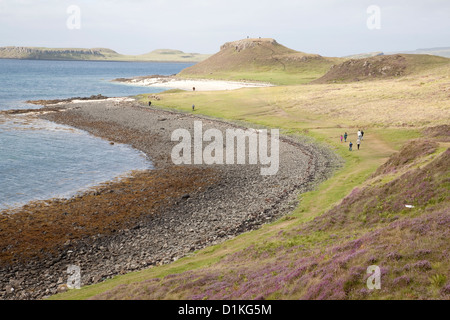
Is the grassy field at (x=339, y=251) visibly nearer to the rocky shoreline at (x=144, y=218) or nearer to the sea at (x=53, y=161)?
the rocky shoreline at (x=144, y=218)

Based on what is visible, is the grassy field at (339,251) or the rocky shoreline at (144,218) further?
the rocky shoreline at (144,218)

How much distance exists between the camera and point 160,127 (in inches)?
3285

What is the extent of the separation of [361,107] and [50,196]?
75.1 m

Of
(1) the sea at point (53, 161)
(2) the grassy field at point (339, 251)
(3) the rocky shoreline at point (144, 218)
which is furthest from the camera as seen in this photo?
(1) the sea at point (53, 161)

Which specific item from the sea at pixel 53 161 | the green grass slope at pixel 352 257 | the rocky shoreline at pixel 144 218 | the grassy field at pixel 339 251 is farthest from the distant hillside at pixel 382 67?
the green grass slope at pixel 352 257

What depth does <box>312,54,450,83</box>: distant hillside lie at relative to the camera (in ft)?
481

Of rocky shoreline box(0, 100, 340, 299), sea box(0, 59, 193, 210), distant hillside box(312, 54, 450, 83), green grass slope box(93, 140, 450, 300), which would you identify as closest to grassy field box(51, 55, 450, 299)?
green grass slope box(93, 140, 450, 300)

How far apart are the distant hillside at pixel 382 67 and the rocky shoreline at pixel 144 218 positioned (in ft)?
339

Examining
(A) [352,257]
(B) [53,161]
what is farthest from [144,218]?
(B) [53,161]

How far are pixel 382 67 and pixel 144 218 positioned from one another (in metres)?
141

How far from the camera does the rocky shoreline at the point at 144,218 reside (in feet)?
92.6

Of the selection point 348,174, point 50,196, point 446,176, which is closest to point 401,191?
point 446,176

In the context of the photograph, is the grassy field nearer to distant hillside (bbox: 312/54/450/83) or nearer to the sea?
the sea

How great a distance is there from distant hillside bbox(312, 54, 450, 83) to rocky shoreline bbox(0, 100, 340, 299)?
103m
